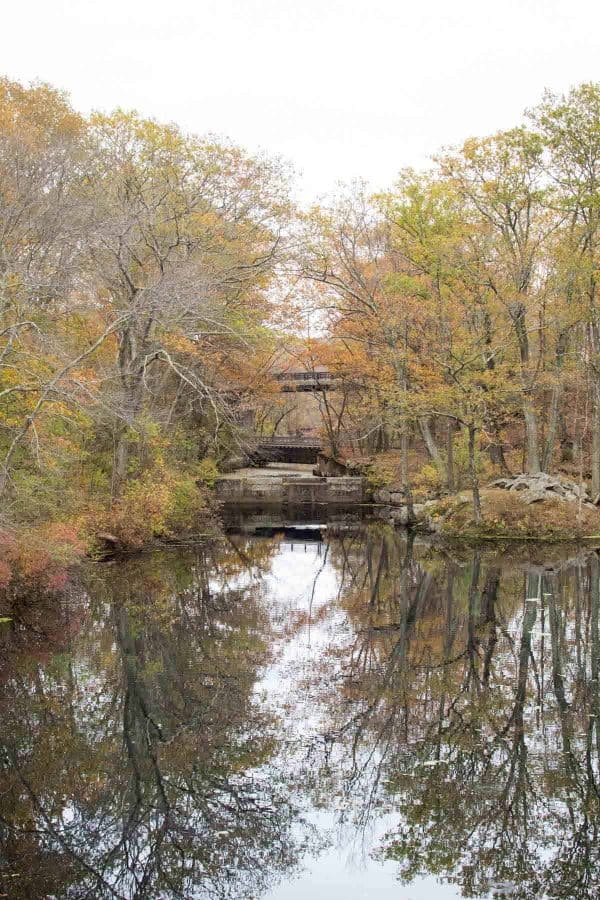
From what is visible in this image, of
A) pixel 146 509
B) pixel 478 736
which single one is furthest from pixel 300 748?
pixel 146 509

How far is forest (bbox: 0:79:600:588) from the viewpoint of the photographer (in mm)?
16250

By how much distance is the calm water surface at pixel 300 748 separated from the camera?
6176 mm

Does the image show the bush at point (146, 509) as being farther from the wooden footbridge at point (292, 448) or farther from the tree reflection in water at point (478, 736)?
the wooden footbridge at point (292, 448)

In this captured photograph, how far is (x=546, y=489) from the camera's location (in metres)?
25.3

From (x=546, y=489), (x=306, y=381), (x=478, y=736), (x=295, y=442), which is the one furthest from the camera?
(x=295, y=442)

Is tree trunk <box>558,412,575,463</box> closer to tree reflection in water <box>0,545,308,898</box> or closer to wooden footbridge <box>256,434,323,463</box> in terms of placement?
wooden footbridge <box>256,434,323,463</box>

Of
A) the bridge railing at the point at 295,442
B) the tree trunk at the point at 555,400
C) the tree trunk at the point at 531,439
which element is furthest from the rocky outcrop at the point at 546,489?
the bridge railing at the point at 295,442

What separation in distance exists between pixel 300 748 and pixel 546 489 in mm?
18624

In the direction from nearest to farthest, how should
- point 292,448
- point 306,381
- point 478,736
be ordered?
point 478,736 < point 306,381 < point 292,448

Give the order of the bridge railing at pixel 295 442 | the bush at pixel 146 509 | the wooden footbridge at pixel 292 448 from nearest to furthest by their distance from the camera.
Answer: the bush at pixel 146 509 < the wooden footbridge at pixel 292 448 < the bridge railing at pixel 295 442

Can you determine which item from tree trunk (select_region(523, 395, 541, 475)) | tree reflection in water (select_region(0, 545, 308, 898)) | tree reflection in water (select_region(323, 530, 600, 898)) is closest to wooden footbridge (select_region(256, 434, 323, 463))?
tree trunk (select_region(523, 395, 541, 475))

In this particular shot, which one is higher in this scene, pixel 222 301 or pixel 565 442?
pixel 222 301

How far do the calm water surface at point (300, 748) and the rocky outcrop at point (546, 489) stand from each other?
945 cm

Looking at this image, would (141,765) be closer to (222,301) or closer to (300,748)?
(300,748)
